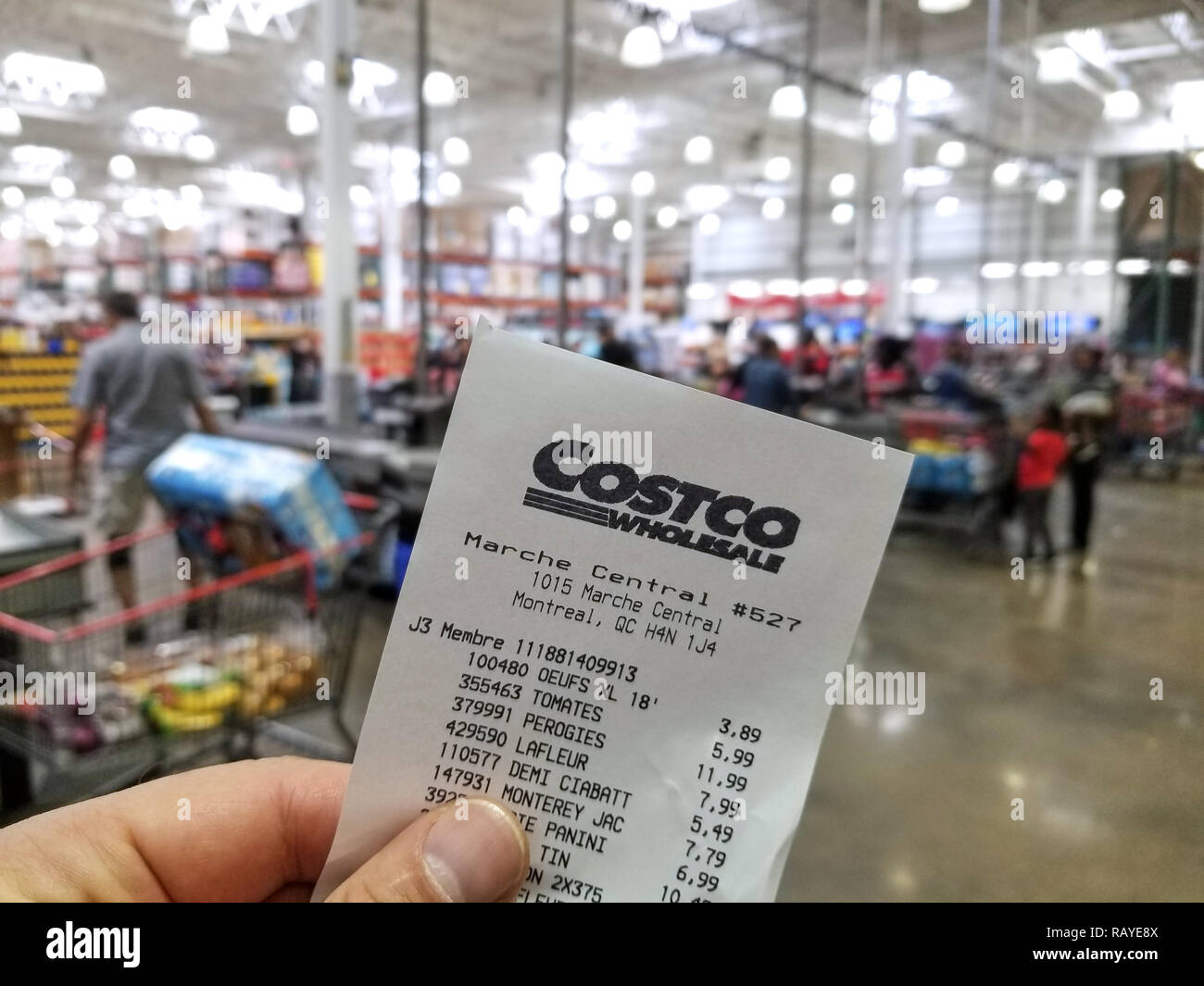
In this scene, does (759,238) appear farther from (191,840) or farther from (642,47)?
(191,840)

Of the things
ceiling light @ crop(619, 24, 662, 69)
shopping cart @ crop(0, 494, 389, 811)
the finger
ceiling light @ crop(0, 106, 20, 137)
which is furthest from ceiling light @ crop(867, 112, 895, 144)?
the finger

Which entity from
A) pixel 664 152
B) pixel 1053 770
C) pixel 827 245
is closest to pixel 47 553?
pixel 1053 770

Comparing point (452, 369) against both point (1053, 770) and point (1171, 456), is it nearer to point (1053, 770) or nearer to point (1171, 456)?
point (1053, 770)

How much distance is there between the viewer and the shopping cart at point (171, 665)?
2.45 m

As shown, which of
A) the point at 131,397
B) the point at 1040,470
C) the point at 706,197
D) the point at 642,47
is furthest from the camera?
the point at 706,197

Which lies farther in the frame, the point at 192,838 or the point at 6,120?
the point at 6,120

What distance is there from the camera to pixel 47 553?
116 inches

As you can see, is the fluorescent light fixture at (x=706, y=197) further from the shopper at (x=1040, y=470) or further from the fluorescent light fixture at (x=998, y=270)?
the shopper at (x=1040, y=470)

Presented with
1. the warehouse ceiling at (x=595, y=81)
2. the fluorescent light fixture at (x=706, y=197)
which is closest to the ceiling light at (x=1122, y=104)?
the warehouse ceiling at (x=595, y=81)

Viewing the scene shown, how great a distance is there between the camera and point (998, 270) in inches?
854

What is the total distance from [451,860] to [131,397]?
181 inches

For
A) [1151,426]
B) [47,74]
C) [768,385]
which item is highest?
[47,74]

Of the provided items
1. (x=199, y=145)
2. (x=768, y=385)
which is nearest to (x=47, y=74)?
(x=199, y=145)

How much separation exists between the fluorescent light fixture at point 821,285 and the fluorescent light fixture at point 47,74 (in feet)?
56.0
